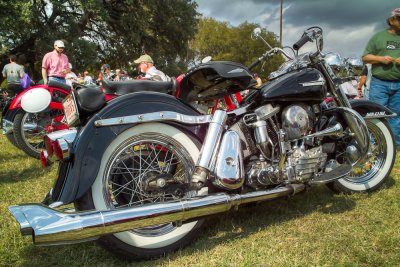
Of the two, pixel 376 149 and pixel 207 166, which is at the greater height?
pixel 207 166

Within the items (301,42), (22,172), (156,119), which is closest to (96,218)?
(156,119)

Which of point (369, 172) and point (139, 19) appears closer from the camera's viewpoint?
point (369, 172)

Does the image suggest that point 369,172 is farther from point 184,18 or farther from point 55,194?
point 184,18

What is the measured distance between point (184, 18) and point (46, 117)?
18.2 metres

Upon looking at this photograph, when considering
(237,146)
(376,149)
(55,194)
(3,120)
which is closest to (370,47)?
(376,149)

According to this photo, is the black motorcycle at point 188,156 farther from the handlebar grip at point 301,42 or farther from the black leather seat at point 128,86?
the black leather seat at point 128,86

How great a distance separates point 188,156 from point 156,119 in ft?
1.09

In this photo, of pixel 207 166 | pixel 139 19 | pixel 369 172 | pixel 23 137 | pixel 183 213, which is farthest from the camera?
pixel 139 19

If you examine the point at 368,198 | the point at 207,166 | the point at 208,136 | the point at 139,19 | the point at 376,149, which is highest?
the point at 139,19

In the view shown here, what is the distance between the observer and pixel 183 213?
7.26 feet

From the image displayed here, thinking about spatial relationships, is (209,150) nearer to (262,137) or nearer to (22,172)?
(262,137)

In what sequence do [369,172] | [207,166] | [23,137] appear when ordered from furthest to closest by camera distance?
[23,137] < [369,172] < [207,166]

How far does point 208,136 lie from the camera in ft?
8.12

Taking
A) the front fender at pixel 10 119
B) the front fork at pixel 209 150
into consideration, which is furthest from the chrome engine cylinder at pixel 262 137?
the front fender at pixel 10 119
